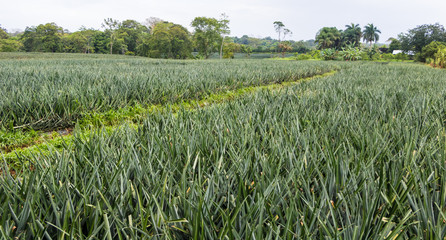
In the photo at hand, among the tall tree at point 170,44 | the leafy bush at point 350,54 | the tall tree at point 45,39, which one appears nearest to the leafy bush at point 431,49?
the leafy bush at point 350,54

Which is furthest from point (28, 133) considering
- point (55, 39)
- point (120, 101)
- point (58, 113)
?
point (55, 39)

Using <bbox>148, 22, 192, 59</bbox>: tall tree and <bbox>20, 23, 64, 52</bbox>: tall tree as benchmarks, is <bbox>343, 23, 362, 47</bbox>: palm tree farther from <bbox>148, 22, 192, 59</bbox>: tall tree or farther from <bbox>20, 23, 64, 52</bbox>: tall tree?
<bbox>20, 23, 64, 52</bbox>: tall tree

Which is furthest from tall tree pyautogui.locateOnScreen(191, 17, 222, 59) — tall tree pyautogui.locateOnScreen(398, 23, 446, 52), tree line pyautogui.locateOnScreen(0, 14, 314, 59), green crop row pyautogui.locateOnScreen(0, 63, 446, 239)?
green crop row pyautogui.locateOnScreen(0, 63, 446, 239)

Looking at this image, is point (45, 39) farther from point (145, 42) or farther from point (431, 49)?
point (431, 49)

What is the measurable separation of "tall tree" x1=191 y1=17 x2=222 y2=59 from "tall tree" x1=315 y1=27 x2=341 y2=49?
85.3 feet

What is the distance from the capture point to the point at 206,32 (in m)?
52.3

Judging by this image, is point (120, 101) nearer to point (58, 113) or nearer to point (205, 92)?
point (58, 113)

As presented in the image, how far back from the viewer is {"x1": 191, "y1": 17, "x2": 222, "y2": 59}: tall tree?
52.3 m

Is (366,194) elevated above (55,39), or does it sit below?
below

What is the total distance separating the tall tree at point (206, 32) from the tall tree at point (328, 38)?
2601 cm

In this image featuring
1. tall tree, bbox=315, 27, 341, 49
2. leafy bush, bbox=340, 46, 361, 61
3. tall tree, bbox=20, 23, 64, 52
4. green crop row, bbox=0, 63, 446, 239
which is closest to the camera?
green crop row, bbox=0, 63, 446, 239

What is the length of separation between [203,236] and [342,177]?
66 centimetres

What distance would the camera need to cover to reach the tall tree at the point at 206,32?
52281 millimetres

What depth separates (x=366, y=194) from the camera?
0.94 m
